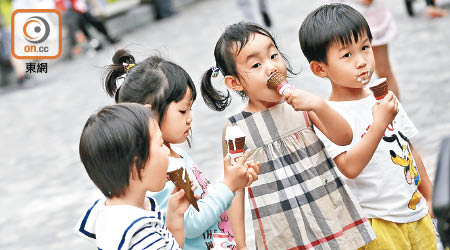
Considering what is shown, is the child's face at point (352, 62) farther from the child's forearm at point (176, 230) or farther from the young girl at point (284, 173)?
the child's forearm at point (176, 230)

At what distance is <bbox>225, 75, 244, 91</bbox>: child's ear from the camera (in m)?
2.71

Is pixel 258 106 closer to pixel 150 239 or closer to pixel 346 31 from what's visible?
pixel 346 31

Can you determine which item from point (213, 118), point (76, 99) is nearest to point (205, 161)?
point (213, 118)

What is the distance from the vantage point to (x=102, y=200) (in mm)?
2299

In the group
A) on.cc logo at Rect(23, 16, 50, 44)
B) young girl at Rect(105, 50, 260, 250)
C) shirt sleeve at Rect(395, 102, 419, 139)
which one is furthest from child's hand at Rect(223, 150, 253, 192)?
on.cc logo at Rect(23, 16, 50, 44)

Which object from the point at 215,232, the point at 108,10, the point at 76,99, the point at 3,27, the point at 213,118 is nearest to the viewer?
the point at 215,232

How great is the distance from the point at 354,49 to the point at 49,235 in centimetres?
350

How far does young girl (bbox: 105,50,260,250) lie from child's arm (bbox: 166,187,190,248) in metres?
0.11

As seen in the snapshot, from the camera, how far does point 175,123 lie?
2.55 meters

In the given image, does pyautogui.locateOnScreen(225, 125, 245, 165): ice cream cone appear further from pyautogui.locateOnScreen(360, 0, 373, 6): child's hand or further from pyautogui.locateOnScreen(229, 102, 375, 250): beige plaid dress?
pyautogui.locateOnScreen(360, 0, 373, 6): child's hand

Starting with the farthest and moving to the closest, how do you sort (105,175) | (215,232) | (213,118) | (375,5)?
(213,118)
(375,5)
(215,232)
(105,175)

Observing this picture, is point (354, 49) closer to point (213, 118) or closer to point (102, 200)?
point (102, 200)

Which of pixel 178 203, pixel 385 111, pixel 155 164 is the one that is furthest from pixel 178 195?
pixel 385 111

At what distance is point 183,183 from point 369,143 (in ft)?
2.48
